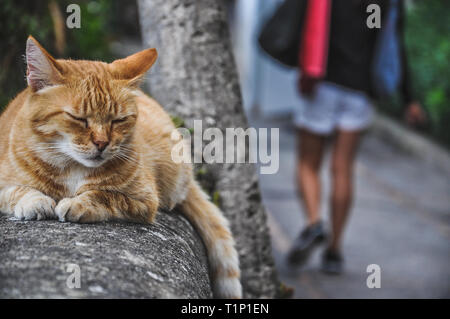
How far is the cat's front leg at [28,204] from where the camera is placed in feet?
6.79

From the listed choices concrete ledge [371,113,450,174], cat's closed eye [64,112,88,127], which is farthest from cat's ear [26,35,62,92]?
concrete ledge [371,113,450,174]

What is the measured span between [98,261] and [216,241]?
96 cm

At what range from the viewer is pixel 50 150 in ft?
7.10

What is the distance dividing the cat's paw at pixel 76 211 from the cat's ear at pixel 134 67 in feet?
1.73

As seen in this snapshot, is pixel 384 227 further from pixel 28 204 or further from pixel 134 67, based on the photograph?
pixel 28 204

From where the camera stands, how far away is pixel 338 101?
4727mm

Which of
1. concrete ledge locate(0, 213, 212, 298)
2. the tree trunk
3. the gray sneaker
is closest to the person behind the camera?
concrete ledge locate(0, 213, 212, 298)

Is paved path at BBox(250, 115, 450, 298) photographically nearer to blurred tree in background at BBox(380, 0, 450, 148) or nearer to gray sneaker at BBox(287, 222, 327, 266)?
gray sneaker at BBox(287, 222, 327, 266)

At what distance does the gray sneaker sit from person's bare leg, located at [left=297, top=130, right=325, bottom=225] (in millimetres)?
97

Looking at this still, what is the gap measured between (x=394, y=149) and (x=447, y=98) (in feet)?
3.77

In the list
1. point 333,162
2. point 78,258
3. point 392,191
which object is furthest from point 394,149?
point 78,258

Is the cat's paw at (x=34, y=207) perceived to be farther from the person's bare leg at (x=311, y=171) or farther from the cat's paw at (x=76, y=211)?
the person's bare leg at (x=311, y=171)

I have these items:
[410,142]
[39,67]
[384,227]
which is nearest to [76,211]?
[39,67]

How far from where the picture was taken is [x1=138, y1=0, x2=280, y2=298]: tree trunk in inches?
114
